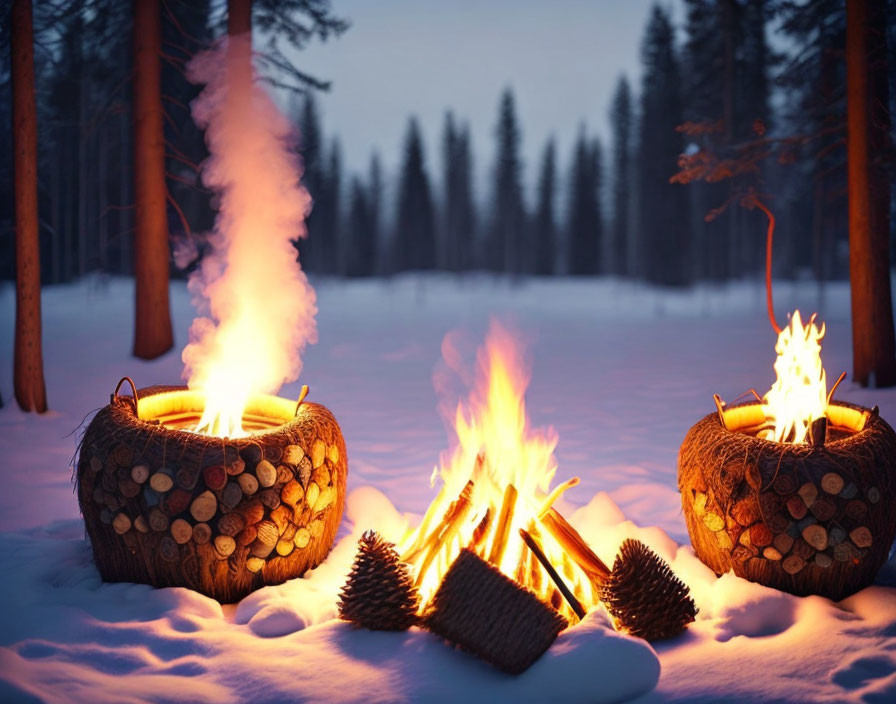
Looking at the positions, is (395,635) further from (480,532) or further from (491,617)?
(480,532)

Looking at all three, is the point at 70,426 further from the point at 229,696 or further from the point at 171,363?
the point at 229,696

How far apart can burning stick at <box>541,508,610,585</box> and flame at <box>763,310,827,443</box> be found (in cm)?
126

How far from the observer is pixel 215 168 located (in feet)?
16.4

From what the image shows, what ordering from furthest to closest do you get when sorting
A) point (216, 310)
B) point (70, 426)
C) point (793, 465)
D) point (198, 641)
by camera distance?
1. point (70, 426)
2. point (216, 310)
3. point (793, 465)
4. point (198, 641)

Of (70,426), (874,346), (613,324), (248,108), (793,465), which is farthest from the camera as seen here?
(613,324)

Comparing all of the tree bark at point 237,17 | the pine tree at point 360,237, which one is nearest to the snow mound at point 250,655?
the tree bark at point 237,17

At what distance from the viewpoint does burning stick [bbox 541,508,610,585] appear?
12.0 ft

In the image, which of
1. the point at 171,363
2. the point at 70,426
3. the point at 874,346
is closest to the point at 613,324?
the point at 874,346

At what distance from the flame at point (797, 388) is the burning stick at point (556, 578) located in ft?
4.96

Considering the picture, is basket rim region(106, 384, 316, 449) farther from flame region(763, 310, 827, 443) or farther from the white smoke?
flame region(763, 310, 827, 443)

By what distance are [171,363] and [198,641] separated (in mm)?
8263

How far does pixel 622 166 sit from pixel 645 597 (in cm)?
4025

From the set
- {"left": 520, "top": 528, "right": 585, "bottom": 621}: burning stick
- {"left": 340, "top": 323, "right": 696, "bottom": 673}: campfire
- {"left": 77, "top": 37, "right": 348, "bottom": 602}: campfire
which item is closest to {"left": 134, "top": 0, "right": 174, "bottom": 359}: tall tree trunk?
{"left": 77, "top": 37, "right": 348, "bottom": 602}: campfire

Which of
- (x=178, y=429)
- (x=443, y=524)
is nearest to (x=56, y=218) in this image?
(x=178, y=429)
